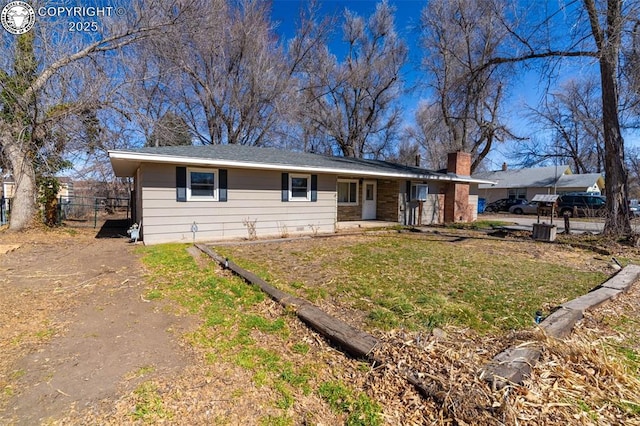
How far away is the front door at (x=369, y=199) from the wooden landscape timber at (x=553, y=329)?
32.0 feet

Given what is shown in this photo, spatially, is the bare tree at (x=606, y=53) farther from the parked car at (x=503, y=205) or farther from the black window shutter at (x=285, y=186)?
the parked car at (x=503, y=205)

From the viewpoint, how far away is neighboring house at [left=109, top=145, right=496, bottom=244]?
7.95m

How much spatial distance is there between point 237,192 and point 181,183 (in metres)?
1.61

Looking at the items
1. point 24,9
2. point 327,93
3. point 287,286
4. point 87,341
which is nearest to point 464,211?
point 327,93

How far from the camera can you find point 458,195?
51.0ft

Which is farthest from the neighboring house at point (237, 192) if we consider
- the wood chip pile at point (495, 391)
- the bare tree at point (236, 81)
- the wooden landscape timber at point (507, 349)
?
the bare tree at point (236, 81)

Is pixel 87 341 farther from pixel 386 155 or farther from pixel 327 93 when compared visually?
pixel 386 155

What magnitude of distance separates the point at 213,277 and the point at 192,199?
408 centimetres

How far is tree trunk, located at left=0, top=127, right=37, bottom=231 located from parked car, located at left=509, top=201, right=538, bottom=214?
29808mm

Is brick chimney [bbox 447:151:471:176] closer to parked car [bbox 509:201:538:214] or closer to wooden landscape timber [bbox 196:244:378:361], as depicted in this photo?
parked car [bbox 509:201:538:214]

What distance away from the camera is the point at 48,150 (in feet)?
32.8

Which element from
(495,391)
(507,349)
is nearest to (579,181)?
(507,349)

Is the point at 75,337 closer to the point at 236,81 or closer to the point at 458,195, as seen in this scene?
the point at 458,195

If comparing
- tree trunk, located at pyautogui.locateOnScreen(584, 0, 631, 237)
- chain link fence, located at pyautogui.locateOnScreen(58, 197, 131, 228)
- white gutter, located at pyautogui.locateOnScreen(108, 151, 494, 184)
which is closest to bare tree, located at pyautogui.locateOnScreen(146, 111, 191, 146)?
chain link fence, located at pyautogui.locateOnScreen(58, 197, 131, 228)
